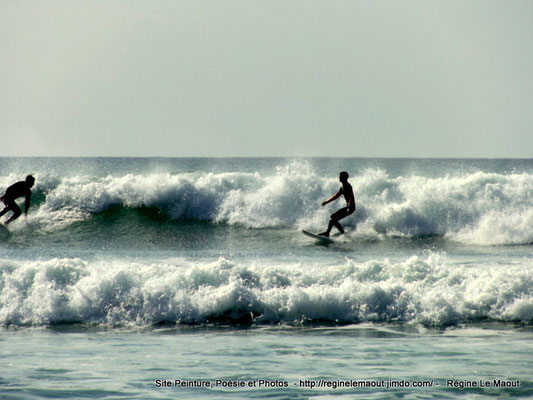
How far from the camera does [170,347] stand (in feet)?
27.4

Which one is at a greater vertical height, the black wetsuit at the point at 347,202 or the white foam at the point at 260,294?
the black wetsuit at the point at 347,202

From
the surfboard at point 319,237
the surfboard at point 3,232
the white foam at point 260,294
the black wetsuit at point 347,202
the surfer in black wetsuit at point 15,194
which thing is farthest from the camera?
the surfboard at point 3,232

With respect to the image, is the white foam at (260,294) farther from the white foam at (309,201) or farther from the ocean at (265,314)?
the white foam at (309,201)

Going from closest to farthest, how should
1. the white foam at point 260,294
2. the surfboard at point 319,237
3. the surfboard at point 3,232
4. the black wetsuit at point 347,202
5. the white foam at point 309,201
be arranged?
the white foam at point 260,294 < the black wetsuit at point 347,202 < the surfboard at point 319,237 < the surfboard at point 3,232 < the white foam at point 309,201

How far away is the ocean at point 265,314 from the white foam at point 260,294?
23 mm

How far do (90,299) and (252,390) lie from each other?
449 centimetres

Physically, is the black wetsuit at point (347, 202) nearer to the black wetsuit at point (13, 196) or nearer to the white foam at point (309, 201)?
the white foam at point (309, 201)

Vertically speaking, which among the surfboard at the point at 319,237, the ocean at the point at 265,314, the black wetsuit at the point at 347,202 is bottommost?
the ocean at the point at 265,314

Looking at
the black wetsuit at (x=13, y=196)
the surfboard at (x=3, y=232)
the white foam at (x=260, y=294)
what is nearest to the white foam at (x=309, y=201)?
the surfboard at (x=3, y=232)

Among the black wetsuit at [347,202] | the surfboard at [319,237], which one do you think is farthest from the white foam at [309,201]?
the black wetsuit at [347,202]

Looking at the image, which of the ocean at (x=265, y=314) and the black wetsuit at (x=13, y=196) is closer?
the ocean at (x=265, y=314)

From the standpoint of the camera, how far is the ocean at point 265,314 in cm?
685

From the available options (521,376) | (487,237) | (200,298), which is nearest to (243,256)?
(200,298)

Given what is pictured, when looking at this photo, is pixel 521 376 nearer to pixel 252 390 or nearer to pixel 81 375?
pixel 252 390
